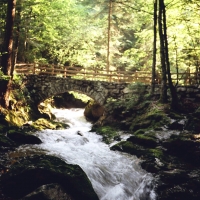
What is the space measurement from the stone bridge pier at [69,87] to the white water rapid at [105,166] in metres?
5.58

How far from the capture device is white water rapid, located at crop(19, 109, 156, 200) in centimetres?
684

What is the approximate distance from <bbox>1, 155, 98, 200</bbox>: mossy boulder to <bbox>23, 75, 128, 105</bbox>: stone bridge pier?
1259 cm

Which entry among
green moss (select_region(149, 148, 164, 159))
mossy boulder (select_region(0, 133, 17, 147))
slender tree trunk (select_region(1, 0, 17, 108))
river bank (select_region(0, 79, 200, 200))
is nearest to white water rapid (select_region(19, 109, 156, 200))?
river bank (select_region(0, 79, 200, 200))

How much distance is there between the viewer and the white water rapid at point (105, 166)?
6.84m

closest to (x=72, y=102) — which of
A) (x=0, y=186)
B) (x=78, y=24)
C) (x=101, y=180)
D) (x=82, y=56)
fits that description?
(x=82, y=56)

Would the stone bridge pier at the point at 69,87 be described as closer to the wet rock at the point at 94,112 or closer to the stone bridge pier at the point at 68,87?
the stone bridge pier at the point at 68,87

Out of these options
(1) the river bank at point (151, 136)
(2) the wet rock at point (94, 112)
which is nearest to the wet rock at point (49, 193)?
(1) the river bank at point (151, 136)

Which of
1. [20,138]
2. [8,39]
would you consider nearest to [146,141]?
[20,138]

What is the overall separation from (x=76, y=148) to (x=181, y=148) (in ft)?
14.8

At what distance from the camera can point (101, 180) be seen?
744 centimetres

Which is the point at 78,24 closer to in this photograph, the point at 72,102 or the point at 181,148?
the point at 72,102

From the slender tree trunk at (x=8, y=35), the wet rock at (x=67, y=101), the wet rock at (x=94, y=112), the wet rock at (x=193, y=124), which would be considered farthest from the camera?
the wet rock at (x=67, y=101)

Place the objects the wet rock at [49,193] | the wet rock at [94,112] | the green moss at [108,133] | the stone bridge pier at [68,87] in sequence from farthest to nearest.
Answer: the wet rock at [94,112] < the stone bridge pier at [68,87] < the green moss at [108,133] < the wet rock at [49,193]

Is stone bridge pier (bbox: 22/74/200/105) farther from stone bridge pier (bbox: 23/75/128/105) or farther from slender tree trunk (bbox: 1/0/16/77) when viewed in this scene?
slender tree trunk (bbox: 1/0/16/77)
